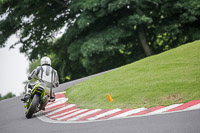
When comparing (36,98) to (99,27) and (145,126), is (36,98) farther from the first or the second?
(99,27)

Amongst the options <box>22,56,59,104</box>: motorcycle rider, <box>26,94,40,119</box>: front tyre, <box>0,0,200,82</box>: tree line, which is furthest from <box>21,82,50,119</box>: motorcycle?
<box>0,0,200,82</box>: tree line

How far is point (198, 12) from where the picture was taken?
82.2ft

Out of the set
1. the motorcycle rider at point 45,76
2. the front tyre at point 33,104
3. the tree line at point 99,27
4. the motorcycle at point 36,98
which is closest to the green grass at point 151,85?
the motorcycle rider at point 45,76

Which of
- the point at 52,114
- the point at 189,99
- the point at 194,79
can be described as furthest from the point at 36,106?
the point at 194,79

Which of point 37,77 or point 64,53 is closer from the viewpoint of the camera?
point 37,77

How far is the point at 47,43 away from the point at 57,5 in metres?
3.99

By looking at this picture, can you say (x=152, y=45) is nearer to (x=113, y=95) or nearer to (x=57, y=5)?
(x=57, y=5)

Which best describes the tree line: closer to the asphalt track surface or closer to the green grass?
the green grass

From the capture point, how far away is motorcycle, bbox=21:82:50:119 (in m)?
9.34

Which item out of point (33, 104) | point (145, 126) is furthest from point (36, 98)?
point (145, 126)

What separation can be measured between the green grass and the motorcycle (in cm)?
150

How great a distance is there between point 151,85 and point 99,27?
17.9m

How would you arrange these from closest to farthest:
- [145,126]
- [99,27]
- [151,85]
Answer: [145,126] < [151,85] < [99,27]

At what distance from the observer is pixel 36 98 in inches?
369
